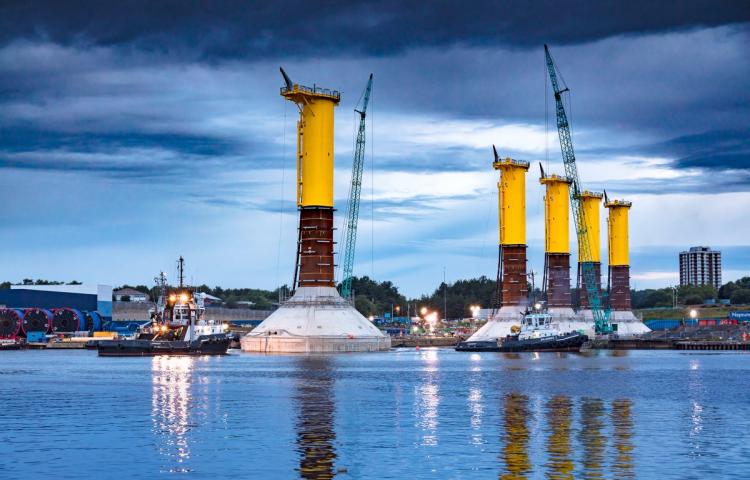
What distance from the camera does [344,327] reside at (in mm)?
178125

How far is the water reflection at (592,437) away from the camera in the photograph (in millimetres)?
49522

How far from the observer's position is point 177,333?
551 ft

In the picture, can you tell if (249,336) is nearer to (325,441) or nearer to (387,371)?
(387,371)

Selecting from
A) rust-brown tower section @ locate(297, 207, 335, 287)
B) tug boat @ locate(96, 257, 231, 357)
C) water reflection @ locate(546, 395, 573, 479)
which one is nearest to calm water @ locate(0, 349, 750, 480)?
water reflection @ locate(546, 395, 573, 479)

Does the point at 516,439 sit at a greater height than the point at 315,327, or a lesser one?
lesser

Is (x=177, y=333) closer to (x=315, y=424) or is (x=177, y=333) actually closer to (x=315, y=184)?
(x=315, y=184)

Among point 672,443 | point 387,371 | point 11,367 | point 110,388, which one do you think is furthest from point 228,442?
point 11,367

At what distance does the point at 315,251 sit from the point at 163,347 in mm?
29024

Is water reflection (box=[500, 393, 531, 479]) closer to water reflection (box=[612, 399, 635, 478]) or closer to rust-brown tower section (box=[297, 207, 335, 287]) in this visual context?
water reflection (box=[612, 399, 635, 478])

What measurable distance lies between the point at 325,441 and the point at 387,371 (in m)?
71.6

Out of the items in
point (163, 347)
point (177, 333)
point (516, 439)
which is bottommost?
point (516, 439)

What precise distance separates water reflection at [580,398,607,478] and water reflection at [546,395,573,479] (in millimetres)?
800

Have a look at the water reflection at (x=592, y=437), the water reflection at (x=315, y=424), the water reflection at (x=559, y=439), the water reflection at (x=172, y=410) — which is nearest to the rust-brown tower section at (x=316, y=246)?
the water reflection at (x=172, y=410)

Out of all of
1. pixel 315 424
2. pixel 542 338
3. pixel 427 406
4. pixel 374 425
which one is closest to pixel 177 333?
pixel 542 338
